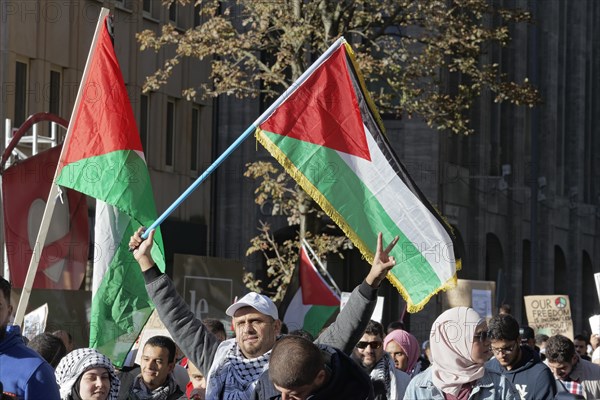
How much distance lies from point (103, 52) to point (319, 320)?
10477mm

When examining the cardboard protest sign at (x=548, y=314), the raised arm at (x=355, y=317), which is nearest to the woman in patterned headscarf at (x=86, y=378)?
the raised arm at (x=355, y=317)

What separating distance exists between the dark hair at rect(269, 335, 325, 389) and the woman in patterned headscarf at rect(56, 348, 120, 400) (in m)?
2.53

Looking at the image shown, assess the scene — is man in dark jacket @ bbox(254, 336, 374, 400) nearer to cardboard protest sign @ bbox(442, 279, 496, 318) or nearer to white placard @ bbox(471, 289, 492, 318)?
cardboard protest sign @ bbox(442, 279, 496, 318)

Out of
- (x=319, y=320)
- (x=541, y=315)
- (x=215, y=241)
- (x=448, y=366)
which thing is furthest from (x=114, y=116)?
(x=215, y=241)

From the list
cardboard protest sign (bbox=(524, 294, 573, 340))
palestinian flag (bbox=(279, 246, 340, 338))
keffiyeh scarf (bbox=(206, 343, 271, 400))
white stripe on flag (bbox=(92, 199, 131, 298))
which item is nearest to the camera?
keffiyeh scarf (bbox=(206, 343, 271, 400))

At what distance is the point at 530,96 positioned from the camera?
83.5ft

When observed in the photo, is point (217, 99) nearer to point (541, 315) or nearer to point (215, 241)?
point (215, 241)

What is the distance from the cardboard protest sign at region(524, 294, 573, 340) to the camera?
26.0m

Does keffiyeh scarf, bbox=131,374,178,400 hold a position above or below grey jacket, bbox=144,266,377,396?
below

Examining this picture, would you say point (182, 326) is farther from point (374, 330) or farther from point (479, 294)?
point (479, 294)

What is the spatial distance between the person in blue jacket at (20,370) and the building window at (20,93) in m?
22.9

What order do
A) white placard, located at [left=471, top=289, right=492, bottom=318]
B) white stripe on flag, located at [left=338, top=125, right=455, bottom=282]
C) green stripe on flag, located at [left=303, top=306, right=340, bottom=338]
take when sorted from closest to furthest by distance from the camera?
white stripe on flag, located at [left=338, top=125, right=455, bottom=282], green stripe on flag, located at [left=303, top=306, right=340, bottom=338], white placard, located at [left=471, top=289, right=492, bottom=318]

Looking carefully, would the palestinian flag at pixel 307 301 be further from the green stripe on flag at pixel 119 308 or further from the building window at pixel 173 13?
the building window at pixel 173 13

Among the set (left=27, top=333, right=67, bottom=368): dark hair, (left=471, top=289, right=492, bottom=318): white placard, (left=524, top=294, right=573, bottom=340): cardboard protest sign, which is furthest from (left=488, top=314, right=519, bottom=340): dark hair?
(left=471, top=289, right=492, bottom=318): white placard
